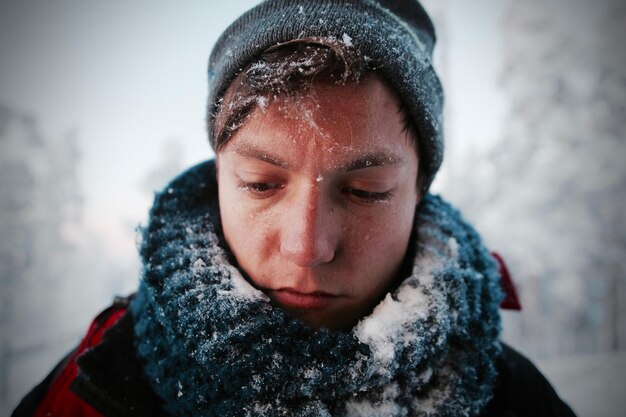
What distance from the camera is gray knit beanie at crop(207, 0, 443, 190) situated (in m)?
1.04

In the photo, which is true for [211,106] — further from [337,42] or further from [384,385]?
[384,385]

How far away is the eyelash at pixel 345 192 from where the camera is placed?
3.50ft

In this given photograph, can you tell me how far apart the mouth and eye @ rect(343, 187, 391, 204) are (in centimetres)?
33

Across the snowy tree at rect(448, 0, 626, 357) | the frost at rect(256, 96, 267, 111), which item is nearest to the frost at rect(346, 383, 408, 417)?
the frost at rect(256, 96, 267, 111)

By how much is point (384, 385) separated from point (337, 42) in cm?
108

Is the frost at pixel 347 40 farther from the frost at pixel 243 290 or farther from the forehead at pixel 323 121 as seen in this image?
the frost at pixel 243 290

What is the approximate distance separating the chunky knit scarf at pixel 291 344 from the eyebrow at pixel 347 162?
396 millimetres

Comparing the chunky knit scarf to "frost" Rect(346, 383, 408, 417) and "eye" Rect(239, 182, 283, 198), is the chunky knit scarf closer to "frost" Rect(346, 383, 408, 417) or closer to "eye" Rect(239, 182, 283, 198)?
"frost" Rect(346, 383, 408, 417)

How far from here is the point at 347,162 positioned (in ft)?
3.22

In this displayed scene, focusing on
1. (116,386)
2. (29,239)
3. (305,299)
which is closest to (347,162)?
(305,299)

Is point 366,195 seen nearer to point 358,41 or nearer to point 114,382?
point 358,41

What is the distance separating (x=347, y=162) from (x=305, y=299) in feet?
1.51

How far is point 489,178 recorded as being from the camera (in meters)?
11.8

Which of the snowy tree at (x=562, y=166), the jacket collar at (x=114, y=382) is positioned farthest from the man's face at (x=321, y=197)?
the snowy tree at (x=562, y=166)
